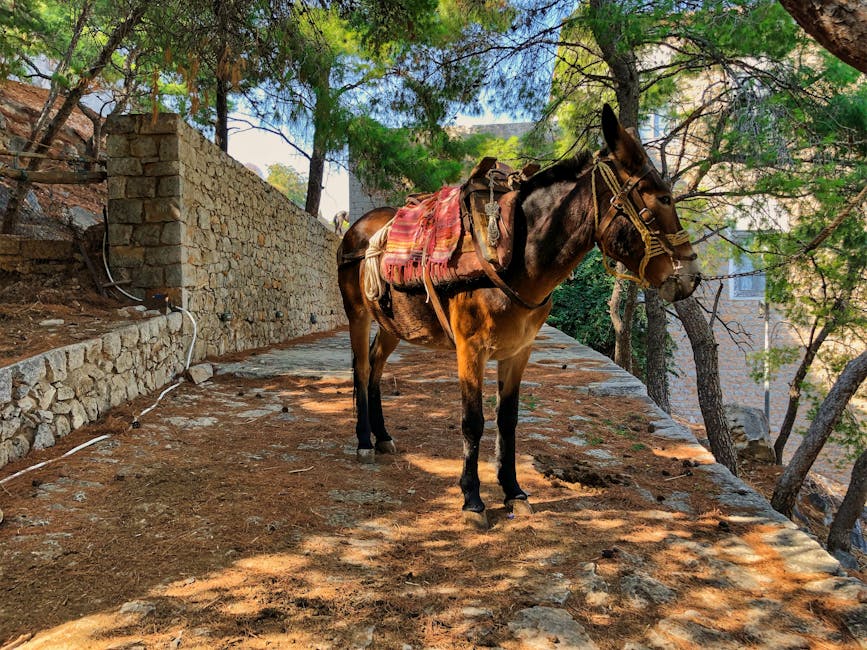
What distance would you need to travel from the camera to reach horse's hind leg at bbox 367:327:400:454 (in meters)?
3.65

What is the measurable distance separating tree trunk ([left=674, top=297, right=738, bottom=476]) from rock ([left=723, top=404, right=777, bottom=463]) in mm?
4424

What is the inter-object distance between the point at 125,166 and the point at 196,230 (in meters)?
0.96

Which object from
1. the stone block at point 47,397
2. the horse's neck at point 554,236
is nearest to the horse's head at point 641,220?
the horse's neck at point 554,236

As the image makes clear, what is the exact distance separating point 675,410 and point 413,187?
10.4 metres

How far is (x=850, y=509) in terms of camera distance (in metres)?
7.14

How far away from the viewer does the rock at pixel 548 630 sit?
5.67 feet

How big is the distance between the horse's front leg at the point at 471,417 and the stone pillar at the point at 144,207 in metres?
4.35

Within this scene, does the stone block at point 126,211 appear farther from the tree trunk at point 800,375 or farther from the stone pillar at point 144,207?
the tree trunk at point 800,375

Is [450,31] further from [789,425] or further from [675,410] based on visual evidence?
[675,410]

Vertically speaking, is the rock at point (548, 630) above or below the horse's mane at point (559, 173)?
below

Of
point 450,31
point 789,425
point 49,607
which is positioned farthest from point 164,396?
point 789,425

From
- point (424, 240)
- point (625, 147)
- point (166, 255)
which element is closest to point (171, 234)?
point (166, 255)

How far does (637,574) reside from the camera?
219 cm

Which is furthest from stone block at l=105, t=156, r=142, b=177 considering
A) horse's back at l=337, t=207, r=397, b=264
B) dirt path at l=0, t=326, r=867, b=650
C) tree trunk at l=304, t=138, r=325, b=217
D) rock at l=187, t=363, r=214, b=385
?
tree trunk at l=304, t=138, r=325, b=217
